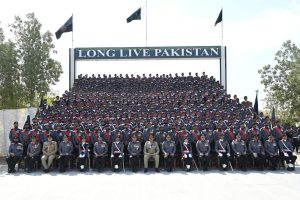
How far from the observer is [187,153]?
1483 cm

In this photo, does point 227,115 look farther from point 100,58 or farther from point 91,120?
point 100,58

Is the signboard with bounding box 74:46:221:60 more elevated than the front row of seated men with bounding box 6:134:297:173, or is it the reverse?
the signboard with bounding box 74:46:221:60

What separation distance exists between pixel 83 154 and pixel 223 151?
4.79m

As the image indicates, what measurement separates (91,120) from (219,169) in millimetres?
5789

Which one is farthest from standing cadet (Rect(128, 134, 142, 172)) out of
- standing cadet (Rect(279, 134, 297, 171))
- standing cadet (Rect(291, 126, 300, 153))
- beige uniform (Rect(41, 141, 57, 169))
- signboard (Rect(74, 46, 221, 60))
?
signboard (Rect(74, 46, 221, 60))

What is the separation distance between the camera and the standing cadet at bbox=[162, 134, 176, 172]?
48.1 ft

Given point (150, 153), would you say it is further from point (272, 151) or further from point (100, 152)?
point (272, 151)

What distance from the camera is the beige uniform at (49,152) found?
48.3ft

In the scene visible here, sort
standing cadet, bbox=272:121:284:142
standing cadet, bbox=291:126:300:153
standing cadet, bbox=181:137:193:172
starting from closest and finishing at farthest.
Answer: standing cadet, bbox=181:137:193:172 → standing cadet, bbox=272:121:284:142 → standing cadet, bbox=291:126:300:153

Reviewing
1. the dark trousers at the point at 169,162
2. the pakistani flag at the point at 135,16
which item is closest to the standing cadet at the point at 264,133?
the dark trousers at the point at 169,162

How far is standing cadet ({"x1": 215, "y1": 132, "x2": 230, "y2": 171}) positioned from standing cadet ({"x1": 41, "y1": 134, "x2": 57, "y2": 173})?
18.4 feet
